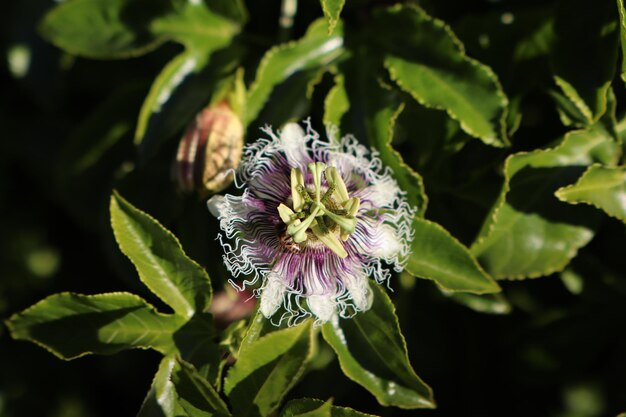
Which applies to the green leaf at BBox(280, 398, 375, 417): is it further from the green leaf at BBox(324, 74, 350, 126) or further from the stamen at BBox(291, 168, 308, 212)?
the green leaf at BBox(324, 74, 350, 126)

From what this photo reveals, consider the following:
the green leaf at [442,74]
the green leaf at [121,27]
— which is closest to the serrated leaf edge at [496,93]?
the green leaf at [442,74]

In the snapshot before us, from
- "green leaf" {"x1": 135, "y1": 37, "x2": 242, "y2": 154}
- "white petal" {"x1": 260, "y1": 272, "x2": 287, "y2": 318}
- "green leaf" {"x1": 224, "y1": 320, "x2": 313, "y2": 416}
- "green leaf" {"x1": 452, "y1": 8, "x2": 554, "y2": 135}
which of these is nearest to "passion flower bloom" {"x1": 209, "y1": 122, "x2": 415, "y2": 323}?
"white petal" {"x1": 260, "y1": 272, "x2": 287, "y2": 318}

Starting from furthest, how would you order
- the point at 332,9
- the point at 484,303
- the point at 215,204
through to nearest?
the point at 484,303
the point at 215,204
the point at 332,9

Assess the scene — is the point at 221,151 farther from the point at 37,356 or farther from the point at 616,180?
the point at 37,356

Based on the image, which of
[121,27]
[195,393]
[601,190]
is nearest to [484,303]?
[601,190]

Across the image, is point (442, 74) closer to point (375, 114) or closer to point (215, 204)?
point (375, 114)

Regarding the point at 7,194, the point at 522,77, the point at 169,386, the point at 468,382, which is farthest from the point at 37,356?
the point at 522,77
